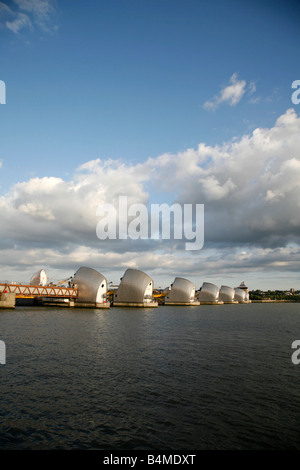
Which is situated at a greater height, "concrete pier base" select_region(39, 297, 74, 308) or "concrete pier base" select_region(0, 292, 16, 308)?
"concrete pier base" select_region(0, 292, 16, 308)

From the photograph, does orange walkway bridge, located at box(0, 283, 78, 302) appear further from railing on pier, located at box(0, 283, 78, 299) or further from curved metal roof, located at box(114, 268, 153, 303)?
curved metal roof, located at box(114, 268, 153, 303)

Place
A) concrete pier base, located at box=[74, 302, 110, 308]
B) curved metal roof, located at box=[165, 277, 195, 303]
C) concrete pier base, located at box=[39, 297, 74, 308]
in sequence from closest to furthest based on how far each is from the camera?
concrete pier base, located at box=[74, 302, 110, 308]
concrete pier base, located at box=[39, 297, 74, 308]
curved metal roof, located at box=[165, 277, 195, 303]

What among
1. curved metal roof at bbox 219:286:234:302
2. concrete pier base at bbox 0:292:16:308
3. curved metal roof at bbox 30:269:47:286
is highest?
curved metal roof at bbox 30:269:47:286

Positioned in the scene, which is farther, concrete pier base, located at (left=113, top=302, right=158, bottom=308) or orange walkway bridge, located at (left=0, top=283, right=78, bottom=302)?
concrete pier base, located at (left=113, top=302, right=158, bottom=308)

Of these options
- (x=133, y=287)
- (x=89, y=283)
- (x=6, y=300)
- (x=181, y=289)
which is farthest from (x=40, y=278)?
(x=181, y=289)

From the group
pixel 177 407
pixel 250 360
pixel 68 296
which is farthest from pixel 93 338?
pixel 68 296

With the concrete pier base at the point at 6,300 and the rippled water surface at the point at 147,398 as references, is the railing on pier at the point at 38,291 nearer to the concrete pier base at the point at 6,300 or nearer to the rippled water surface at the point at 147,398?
the concrete pier base at the point at 6,300

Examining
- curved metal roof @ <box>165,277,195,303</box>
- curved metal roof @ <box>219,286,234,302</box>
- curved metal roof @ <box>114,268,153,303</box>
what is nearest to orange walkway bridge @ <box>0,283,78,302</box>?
curved metal roof @ <box>114,268,153,303</box>

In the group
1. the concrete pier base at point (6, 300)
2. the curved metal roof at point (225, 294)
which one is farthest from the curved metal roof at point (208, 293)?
the concrete pier base at point (6, 300)
